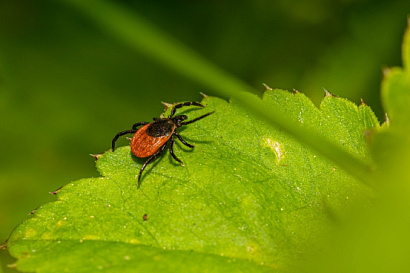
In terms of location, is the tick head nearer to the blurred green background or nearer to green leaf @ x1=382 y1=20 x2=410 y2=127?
the blurred green background

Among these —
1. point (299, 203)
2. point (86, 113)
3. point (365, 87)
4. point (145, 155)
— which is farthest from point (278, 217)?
point (86, 113)

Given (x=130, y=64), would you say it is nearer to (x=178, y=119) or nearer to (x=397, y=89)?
(x=178, y=119)

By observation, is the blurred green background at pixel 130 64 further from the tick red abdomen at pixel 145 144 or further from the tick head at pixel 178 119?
the tick red abdomen at pixel 145 144

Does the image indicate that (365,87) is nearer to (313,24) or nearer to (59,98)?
(313,24)

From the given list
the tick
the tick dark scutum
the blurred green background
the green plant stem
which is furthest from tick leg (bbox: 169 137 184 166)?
the blurred green background

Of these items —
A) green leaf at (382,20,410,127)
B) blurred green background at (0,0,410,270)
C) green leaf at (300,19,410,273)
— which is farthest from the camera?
blurred green background at (0,0,410,270)

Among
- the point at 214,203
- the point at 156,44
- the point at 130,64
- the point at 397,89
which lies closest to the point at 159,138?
the point at 214,203
